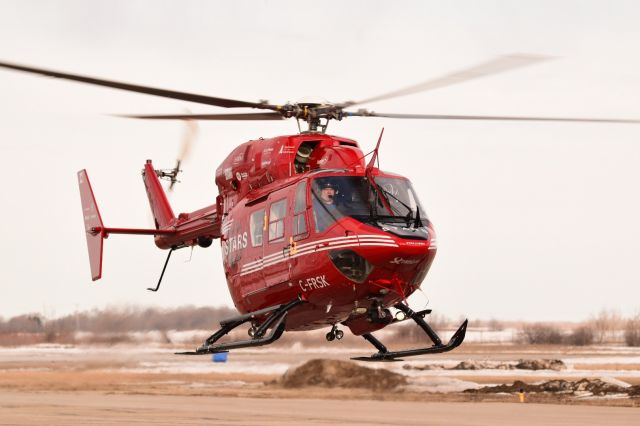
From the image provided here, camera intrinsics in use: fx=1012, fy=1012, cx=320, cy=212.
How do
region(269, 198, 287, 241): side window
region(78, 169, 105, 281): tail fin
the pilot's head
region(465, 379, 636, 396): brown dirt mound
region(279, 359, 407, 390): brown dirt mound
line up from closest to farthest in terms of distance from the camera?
the pilot's head → region(269, 198, 287, 241): side window → region(78, 169, 105, 281): tail fin → region(465, 379, 636, 396): brown dirt mound → region(279, 359, 407, 390): brown dirt mound

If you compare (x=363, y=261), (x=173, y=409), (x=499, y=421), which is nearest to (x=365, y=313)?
(x=363, y=261)

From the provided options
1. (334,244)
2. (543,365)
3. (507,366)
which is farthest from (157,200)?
(507,366)

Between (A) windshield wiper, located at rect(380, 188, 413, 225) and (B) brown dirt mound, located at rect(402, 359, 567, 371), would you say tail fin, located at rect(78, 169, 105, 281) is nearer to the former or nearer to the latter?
(A) windshield wiper, located at rect(380, 188, 413, 225)

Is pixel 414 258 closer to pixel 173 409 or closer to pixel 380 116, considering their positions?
pixel 380 116

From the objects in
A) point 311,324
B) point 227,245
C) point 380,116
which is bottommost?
point 311,324

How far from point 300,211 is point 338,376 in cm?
2901

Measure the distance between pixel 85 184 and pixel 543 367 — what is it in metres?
32.3

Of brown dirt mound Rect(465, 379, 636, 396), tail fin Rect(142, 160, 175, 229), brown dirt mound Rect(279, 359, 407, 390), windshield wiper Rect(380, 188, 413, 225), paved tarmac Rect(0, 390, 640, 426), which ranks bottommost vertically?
paved tarmac Rect(0, 390, 640, 426)

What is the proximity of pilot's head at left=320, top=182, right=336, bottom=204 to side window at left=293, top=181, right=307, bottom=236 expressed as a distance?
34cm

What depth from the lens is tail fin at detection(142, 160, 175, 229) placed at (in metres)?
24.7

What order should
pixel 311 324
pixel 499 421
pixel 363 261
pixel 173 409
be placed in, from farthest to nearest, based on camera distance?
pixel 173 409
pixel 499 421
pixel 311 324
pixel 363 261

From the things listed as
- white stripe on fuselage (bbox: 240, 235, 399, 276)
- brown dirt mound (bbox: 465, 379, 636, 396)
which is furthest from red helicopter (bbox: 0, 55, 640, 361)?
brown dirt mound (bbox: 465, 379, 636, 396)

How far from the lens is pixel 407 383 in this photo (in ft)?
145

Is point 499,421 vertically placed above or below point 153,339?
below
